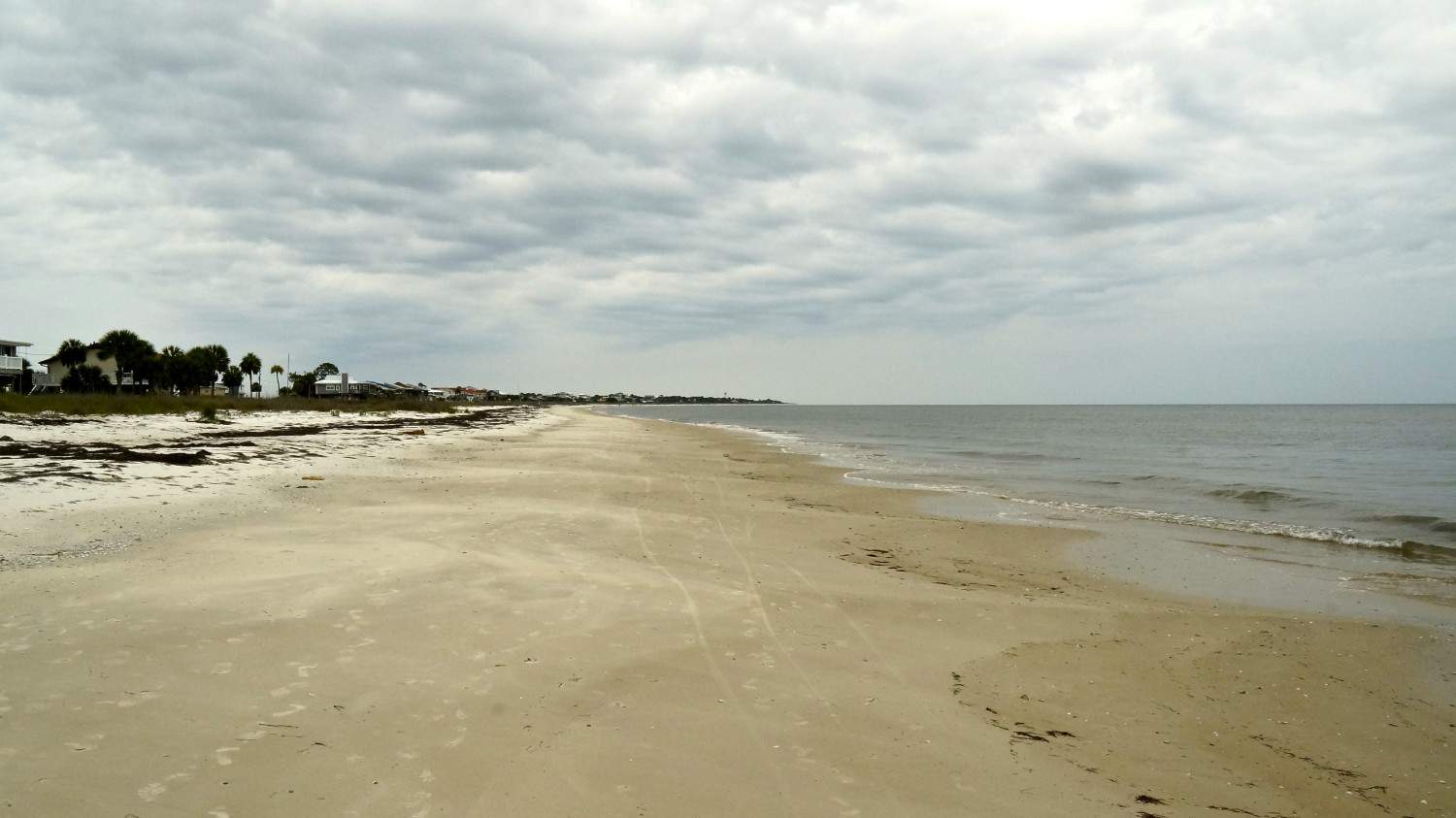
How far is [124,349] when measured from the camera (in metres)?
67.2

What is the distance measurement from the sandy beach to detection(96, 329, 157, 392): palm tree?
6984cm

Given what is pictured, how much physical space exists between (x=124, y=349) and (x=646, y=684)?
80.7 metres

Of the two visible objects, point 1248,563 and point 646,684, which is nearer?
point 646,684

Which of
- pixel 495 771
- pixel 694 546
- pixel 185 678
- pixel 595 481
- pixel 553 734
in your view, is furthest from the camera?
pixel 595 481

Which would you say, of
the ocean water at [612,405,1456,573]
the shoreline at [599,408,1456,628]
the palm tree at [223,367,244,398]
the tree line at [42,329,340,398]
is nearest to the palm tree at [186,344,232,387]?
the tree line at [42,329,340,398]

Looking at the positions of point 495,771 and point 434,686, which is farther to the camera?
point 434,686

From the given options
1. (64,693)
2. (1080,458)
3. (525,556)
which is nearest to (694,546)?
(525,556)

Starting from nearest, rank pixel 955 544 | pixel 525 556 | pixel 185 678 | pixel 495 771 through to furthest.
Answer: pixel 495 771, pixel 185 678, pixel 525 556, pixel 955 544

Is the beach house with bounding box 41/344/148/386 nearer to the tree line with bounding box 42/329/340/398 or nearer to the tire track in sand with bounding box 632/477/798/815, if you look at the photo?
the tree line with bounding box 42/329/340/398

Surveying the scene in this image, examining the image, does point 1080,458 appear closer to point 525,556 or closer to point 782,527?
point 782,527

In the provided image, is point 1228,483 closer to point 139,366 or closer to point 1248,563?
point 1248,563

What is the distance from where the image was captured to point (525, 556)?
10.6 m

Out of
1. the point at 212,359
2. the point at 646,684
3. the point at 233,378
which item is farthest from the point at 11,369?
the point at 646,684

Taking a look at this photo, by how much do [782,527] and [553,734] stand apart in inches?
391
